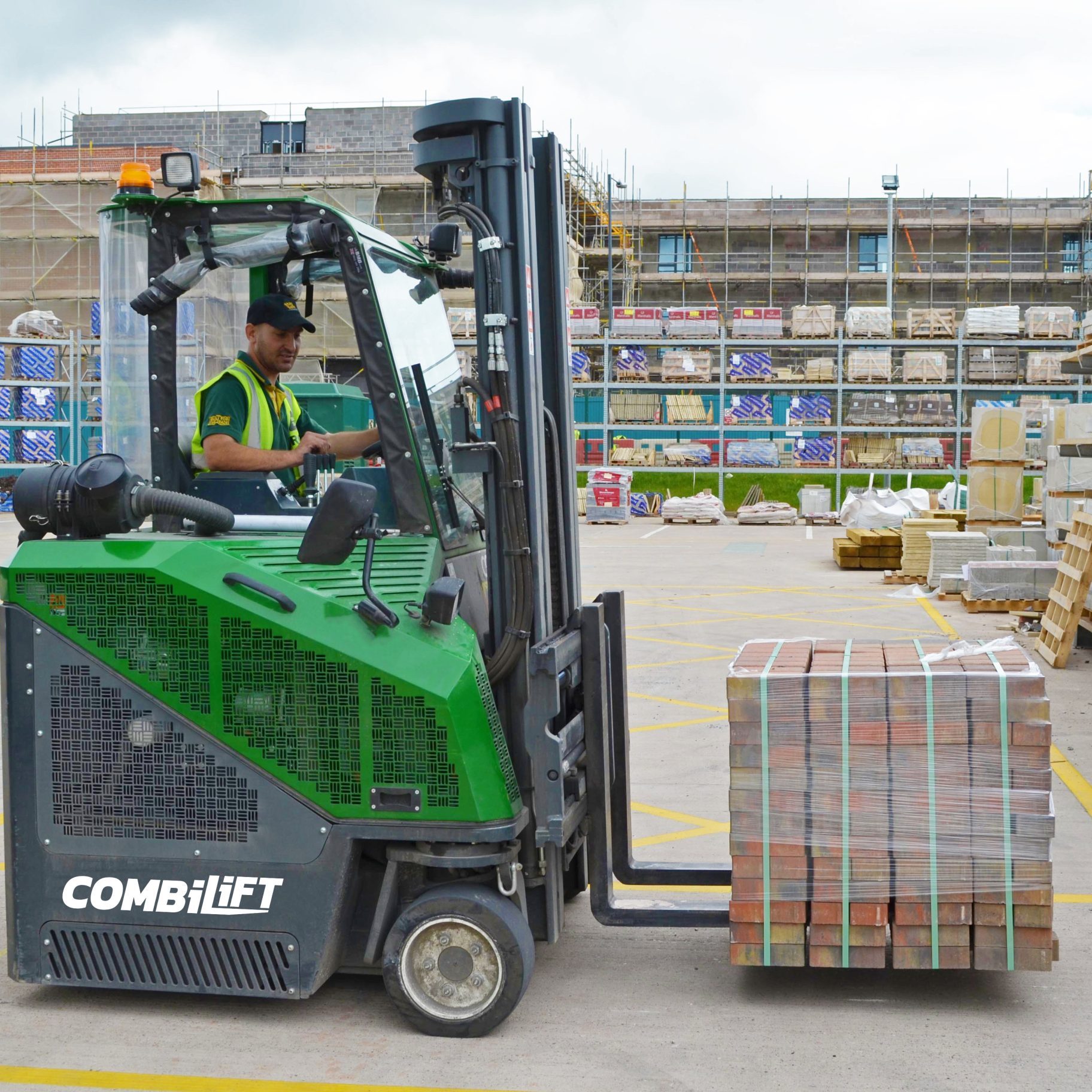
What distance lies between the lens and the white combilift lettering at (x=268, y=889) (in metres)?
3.94

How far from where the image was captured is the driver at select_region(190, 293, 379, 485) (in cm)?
421

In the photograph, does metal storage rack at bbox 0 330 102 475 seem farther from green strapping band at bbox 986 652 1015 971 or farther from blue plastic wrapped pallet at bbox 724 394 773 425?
green strapping band at bbox 986 652 1015 971

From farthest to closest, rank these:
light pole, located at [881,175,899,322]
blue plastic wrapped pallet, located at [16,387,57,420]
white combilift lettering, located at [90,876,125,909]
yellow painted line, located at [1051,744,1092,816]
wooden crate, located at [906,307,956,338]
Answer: light pole, located at [881,175,899,322] < wooden crate, located at [906,307,956,338] < blue plastic wrapped pallet, located at [16,387,57,420] < yellow painted line, located at [1051,744,1092,816] < white combilift lettering, located at [90,876,125,909]

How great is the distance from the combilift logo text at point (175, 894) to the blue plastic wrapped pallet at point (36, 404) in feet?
101

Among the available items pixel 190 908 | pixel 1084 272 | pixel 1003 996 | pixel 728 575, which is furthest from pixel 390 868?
pixel 1084 272

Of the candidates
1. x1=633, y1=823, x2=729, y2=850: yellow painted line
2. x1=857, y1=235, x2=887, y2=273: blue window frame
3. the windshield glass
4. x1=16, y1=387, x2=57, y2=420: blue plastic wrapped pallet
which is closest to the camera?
the windshield glass

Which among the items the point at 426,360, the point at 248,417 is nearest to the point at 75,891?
the point at 248,417

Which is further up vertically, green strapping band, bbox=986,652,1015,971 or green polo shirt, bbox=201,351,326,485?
green polo shirt, bbox=201,351,326,485

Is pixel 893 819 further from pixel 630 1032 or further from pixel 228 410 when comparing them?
pixel 228 410

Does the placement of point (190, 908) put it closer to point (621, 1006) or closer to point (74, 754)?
point (74, 754)

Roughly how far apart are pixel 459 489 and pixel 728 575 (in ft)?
47.3

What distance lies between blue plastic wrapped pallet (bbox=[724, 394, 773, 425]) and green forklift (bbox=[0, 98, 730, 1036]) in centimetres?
3186

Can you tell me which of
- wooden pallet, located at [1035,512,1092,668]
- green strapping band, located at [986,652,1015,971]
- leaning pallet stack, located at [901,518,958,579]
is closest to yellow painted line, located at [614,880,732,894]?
green strapping band, located at [986,652,1015,971]

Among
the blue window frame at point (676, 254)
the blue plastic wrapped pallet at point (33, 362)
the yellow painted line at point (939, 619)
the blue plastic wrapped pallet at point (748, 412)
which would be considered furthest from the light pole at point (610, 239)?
the yellow painted line at point (939, 619)
